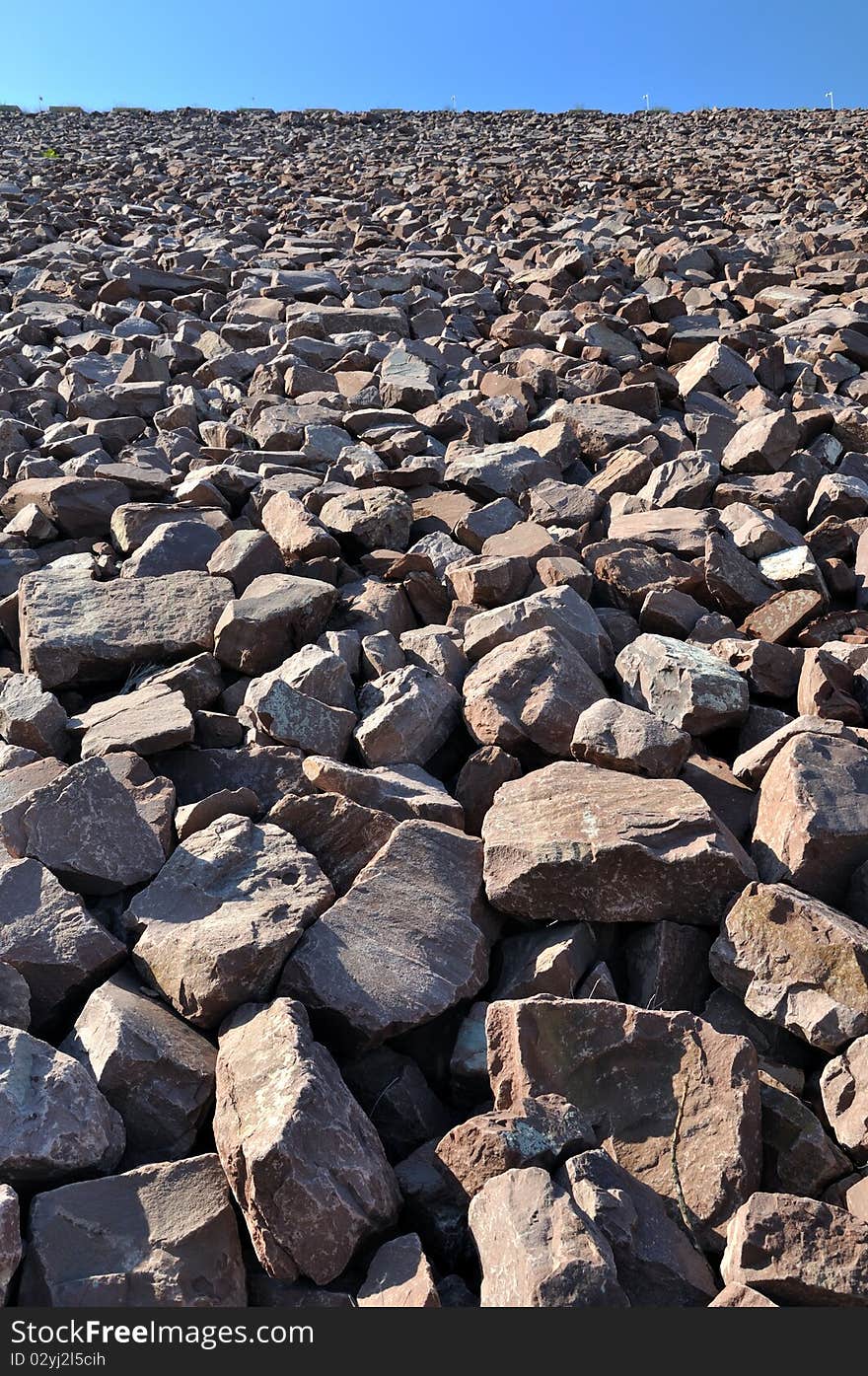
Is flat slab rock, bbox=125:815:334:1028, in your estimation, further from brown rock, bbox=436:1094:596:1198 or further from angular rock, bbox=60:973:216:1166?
brown rock, bbox=436:1094:596:1198

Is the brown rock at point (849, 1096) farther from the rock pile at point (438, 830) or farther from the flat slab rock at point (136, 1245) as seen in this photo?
the flat slab rock at point (136, 1245)

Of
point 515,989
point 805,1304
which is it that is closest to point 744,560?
point 515,989

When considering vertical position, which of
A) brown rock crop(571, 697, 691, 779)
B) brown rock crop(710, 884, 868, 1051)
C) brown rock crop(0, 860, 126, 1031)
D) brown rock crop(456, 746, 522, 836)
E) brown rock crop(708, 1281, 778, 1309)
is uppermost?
brown rock crop(571, 697, 691, 779)

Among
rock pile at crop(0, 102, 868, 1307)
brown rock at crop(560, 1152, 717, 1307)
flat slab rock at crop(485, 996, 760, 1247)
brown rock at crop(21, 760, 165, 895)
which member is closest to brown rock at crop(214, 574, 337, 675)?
rock pile at crop(0, 102, 868, 1307)

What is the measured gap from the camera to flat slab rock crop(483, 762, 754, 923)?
2295mm

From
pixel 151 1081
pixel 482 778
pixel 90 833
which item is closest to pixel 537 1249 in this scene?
pixel 151 1081

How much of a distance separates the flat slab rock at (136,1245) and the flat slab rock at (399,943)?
42 cm

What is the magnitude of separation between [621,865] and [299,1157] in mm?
924

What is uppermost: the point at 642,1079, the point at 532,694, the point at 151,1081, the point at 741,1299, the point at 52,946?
the point at 532,694

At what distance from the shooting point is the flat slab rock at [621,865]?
2.29 meters

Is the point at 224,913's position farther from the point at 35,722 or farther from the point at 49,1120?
the point at 35,722

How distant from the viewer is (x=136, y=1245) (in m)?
1.78

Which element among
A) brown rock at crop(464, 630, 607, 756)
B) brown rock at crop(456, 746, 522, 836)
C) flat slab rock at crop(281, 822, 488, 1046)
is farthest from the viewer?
brown rock at crop(464, 630, 607, 756)

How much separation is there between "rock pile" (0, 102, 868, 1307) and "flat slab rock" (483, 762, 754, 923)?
0.04 feet
